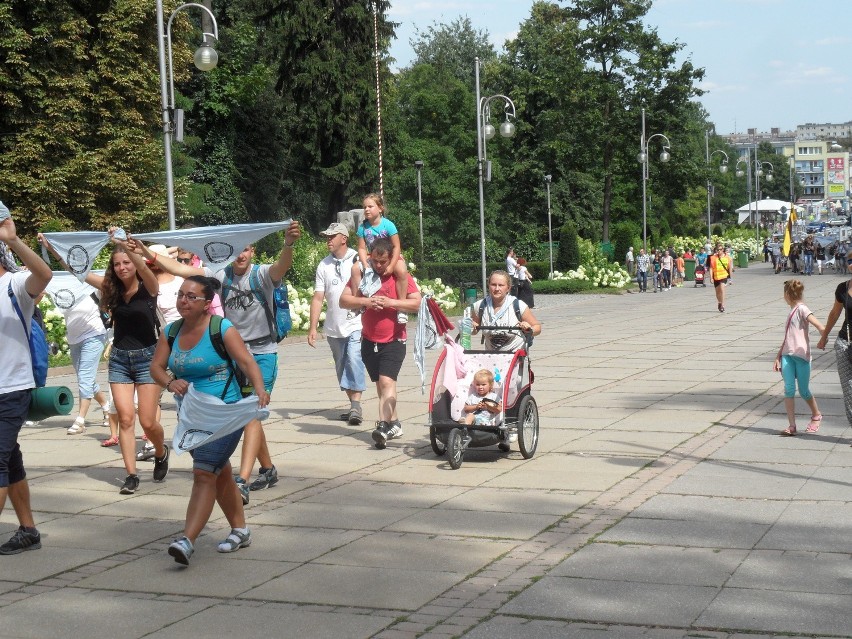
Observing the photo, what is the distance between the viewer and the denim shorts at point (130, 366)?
344 inches

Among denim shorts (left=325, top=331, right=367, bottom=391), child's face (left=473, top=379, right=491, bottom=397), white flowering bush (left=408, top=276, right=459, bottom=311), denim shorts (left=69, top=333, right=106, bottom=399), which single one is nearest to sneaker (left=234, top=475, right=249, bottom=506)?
child's face (left=473, top=379, right=491, bottom=397)

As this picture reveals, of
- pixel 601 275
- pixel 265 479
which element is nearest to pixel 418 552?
pixel 265 479

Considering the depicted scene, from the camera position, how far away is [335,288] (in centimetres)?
1169

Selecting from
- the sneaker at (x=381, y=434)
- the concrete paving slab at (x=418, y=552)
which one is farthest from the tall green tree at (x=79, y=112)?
the concrete paving slab at (x=418, y=552)

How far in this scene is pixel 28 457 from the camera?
33.4 ft

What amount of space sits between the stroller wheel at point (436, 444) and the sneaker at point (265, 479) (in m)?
1.43

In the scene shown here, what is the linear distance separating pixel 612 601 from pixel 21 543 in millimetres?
3335

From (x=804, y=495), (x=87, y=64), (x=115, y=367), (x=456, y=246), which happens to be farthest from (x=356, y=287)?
(x=456, y=246)

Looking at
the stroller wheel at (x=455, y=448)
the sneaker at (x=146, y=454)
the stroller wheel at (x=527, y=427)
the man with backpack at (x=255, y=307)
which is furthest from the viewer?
the sneaker at (x=146, y=454)

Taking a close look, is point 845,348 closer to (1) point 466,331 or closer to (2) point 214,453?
(1) point 466,331

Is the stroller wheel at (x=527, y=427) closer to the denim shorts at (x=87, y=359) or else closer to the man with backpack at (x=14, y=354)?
the man with backpack at (x=14, y=354)

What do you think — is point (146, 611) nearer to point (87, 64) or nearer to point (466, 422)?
point (466, 422)

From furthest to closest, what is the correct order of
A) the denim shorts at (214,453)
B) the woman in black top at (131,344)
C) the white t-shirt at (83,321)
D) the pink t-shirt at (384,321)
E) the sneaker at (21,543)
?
the white t-shirt at (83,321) → the pink t-shirt at (384,321) → the woman in black top at (131,344) → the sneaker at (21,543) → the denim shorts at (214,453)

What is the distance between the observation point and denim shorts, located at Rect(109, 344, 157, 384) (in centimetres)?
873
